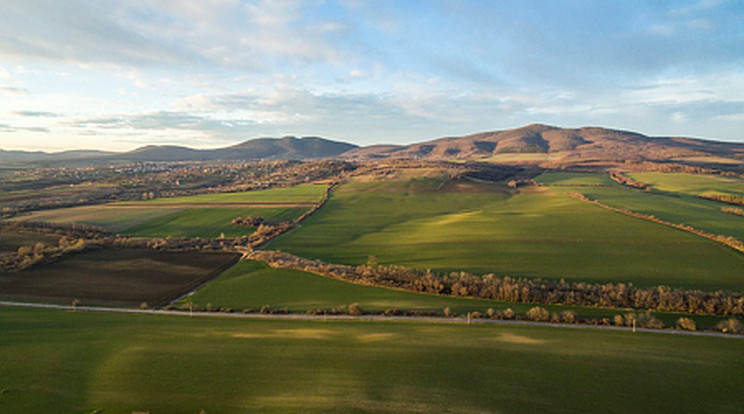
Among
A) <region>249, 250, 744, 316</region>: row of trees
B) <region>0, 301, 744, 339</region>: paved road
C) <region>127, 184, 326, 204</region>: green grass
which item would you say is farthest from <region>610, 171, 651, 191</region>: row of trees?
<region>0, 301, 744, 339</region>: paved road

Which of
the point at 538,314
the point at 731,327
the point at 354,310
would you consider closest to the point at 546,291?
the point at 538,314

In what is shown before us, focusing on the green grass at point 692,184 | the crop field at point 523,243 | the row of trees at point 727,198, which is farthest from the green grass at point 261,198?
the green grass at point 692,184

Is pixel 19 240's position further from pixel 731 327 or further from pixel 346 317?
pixel 731 327

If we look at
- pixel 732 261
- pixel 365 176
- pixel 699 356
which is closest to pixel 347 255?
pixel 699 356

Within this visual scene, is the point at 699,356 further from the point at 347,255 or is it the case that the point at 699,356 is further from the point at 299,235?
the point at 299,235

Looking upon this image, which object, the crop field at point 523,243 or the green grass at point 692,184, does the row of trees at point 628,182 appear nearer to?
the green grass at point 692,184

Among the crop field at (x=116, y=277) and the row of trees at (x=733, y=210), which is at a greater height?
the row of trees at (x=733, y=210)

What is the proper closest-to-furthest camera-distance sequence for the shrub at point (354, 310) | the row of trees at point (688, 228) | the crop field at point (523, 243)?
the shrub at point (354, 310), the crop field at point (523, 243), the row of trees at point (688, 228)

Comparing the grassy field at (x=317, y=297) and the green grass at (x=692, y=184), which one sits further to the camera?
the green grass at (x=692, y=184)
